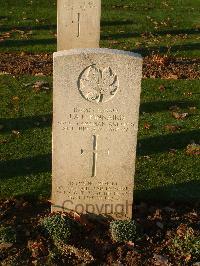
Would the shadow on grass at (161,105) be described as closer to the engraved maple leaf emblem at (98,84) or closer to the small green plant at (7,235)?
the engraved maple leaf emblem at (98,84)

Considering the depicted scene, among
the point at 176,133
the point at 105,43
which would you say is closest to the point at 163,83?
the point at 176,133

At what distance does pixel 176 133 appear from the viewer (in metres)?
9.12

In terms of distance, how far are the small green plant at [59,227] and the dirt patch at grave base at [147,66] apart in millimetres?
6175

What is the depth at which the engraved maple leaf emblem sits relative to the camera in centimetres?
568

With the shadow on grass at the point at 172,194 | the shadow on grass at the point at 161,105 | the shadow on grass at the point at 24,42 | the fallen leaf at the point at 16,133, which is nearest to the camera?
the shadow on grass at the point at 172,194

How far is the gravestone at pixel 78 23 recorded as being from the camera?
10.5 meters

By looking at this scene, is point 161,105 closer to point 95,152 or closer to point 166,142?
point 166,142

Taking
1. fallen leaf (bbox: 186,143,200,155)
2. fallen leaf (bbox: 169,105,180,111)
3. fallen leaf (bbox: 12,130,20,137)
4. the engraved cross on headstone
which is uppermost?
the engraved cross on headstone

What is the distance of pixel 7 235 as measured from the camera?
6004 mm

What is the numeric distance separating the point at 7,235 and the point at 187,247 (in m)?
2.18

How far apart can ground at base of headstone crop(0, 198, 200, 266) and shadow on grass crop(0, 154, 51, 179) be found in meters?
1.11

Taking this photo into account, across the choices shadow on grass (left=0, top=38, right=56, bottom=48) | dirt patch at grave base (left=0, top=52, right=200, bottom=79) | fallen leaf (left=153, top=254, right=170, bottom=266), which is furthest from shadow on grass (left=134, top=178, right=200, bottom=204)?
shadow on grass (left=0, top=38, right=56, bottom=48)

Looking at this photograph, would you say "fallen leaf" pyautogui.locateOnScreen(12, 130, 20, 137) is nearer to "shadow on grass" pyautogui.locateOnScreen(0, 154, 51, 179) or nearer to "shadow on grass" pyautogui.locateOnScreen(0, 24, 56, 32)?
"shadow on grass" pyautogui.locateOnScreen(0, 154, 51, 179)

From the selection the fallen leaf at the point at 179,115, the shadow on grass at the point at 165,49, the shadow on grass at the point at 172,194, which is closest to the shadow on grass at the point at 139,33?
the shadow on grass at the point at 165,49
